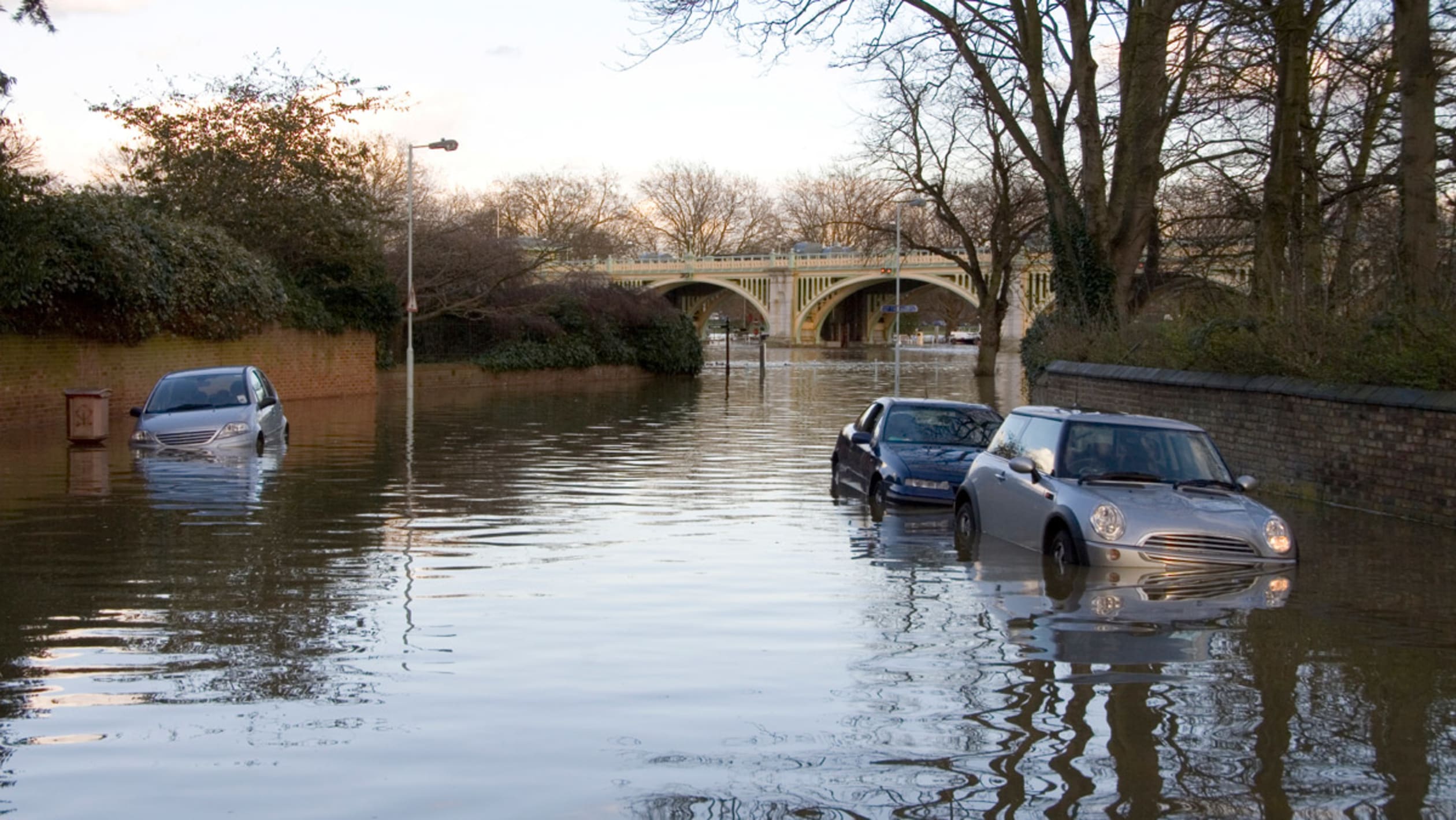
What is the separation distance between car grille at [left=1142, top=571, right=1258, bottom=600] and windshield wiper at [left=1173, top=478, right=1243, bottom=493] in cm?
89

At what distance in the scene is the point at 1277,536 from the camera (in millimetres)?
11484

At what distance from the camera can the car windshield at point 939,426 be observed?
17.7 metres

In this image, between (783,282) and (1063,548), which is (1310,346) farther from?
(783,282)

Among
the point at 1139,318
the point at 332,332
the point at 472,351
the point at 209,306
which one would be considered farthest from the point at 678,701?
the point at 472,351

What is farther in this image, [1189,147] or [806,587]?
[1189,147]

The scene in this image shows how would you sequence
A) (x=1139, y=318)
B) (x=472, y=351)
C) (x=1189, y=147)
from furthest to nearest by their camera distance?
(x=472, y=351) → (x=1189, y=147) → (x=1139, y=318)

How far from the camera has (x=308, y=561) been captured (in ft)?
39.7

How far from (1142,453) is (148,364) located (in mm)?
24248

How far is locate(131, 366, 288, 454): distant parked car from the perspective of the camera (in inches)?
842

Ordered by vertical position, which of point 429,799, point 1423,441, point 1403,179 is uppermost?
point 1403,179

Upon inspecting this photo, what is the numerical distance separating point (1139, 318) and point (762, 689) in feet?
66.3

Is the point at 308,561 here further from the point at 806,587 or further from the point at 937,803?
the point at 937,803

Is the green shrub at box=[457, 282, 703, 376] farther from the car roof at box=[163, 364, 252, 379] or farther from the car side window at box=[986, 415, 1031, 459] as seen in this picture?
the car side window at box=[986, 415, 1031, 459]

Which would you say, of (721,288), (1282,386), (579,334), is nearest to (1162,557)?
(1282,386)
